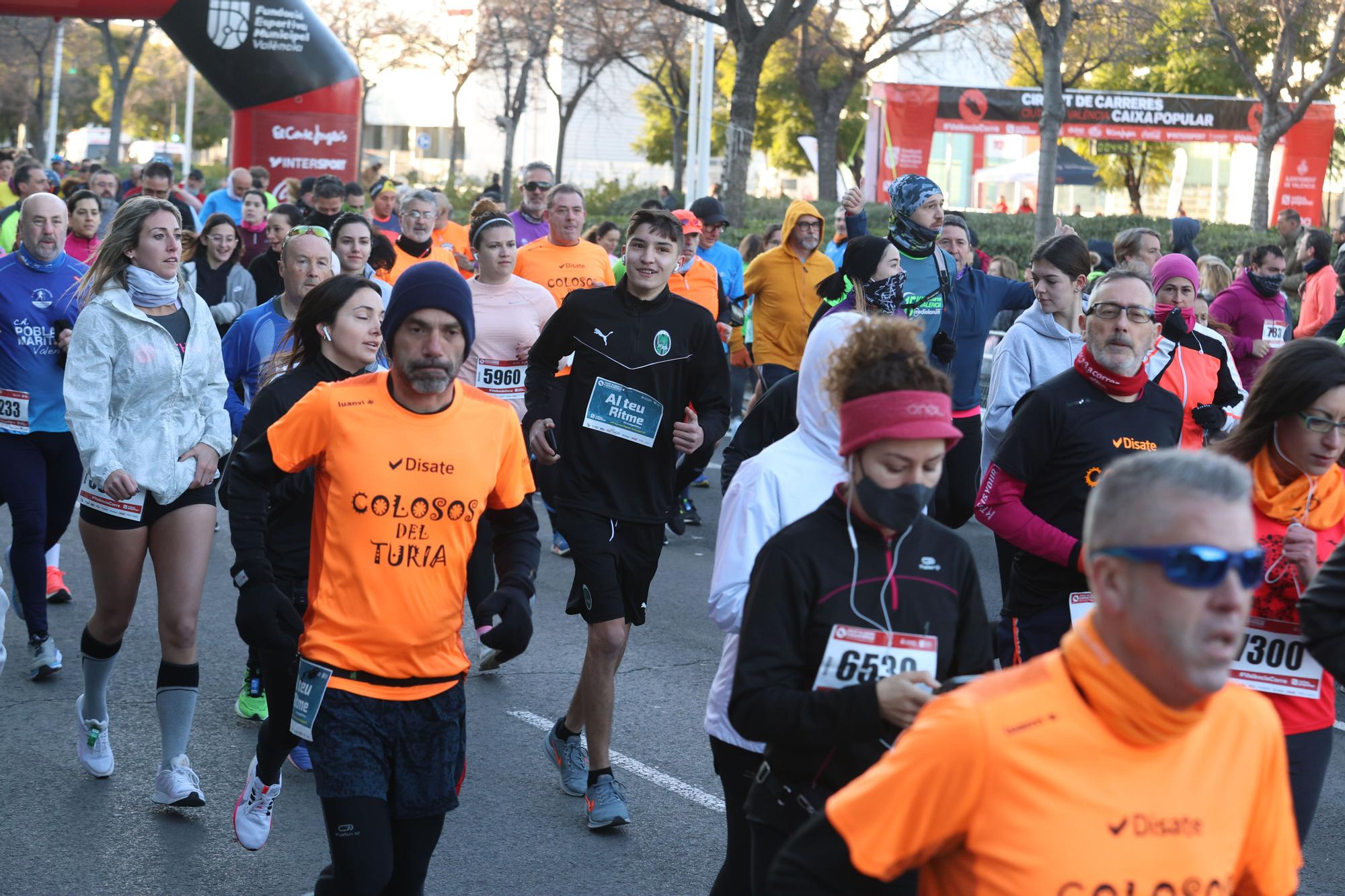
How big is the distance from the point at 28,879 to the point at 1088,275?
473 centimetres

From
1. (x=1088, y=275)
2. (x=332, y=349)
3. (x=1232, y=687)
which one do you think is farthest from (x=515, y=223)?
(x=1232, y=687)

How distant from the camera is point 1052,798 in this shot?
6.67 feet

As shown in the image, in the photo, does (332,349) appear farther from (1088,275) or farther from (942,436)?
(1088,275)

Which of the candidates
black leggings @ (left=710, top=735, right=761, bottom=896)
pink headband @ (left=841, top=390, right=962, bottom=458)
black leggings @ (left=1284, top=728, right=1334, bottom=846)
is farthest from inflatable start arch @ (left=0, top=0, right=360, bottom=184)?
pink headband @ (left=841, top=390, right=962, bottom=458)

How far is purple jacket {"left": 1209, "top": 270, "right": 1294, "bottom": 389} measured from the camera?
10.3 meters

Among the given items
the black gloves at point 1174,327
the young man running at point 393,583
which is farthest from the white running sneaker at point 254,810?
the black gloves at point 1174,327

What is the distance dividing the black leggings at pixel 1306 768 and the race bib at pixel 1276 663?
0.34 ft

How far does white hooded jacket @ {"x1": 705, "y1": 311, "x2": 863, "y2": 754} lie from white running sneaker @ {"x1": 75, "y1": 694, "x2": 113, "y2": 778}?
9.95 feet

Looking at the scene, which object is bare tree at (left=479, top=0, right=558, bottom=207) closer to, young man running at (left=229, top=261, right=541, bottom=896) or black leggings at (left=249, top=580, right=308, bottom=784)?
black leggings at (left=249, top=580, right=308, bottom=784)

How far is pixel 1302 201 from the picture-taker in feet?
98.5

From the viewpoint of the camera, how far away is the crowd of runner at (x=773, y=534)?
6.72 feet

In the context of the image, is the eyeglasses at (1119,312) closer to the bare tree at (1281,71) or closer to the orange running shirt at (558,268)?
the orange running shirt at (558,268)

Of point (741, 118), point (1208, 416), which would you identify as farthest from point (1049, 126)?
point (1208, 416)

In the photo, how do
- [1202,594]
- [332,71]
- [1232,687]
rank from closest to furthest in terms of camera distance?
[1202,594], [1232,687], [332,71]
